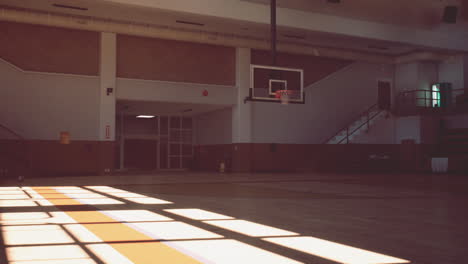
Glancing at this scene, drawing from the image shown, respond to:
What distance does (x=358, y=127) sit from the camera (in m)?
28.7

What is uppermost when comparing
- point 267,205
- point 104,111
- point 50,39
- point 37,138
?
point 50,39

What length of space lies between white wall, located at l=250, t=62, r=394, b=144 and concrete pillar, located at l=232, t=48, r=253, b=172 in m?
0.60

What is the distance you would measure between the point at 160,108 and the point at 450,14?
17423 mm

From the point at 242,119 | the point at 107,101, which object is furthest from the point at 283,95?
the point at 107,101

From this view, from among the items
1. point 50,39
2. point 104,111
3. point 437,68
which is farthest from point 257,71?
point 437,68

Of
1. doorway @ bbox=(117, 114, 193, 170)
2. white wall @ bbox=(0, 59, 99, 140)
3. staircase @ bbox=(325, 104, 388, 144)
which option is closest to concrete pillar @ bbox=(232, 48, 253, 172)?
staircase @ bbox=(325, 104, 388, 144)

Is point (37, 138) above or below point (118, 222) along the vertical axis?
above

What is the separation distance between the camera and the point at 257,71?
2181cm

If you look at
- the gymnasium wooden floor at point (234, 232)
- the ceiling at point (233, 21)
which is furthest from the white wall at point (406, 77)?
the gymnasium wooden floor at point (234, 232)

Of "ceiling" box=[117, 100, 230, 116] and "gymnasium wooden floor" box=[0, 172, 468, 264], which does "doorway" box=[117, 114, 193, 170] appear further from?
"gymnasium wooden floor" box=[0, 172, 468, 264]

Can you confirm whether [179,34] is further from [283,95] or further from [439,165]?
[439,165]

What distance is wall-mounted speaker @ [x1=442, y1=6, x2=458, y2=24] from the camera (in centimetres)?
2423

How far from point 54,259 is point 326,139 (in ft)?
86.1

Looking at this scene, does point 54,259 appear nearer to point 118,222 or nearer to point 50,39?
point 118,222
